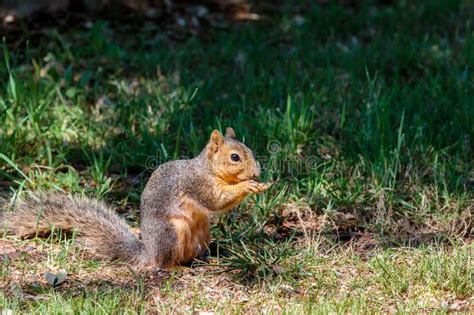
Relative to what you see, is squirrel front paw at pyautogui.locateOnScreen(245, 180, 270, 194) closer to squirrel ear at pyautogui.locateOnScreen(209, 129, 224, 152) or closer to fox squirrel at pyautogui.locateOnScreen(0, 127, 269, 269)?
fox squirrel at pyautogui.locateOnScreen(0, 127, 269, 269)

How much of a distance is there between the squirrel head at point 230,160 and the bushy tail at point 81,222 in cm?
52

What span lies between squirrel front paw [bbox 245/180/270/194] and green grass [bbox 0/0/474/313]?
12.5 inches

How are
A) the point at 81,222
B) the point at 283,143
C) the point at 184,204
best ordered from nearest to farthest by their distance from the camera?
the point at 184,204 < the point at 81,222 < the point at 283,143

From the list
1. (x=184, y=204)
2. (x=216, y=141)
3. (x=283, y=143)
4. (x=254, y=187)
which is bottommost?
(x=283, y=143)

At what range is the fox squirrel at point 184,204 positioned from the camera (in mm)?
4020

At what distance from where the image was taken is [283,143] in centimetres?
523

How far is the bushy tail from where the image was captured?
4.19m

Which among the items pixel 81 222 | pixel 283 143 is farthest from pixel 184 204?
pixel 283 143

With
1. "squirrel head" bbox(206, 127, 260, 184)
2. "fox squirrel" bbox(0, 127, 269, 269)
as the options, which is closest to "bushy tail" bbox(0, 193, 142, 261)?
"fox squirrel" bbox(0, 127, 269, 269)

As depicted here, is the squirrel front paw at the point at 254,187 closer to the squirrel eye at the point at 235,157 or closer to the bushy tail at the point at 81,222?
the squirrel eye at the point at 235,157

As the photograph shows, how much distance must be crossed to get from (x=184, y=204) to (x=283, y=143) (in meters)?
1.29

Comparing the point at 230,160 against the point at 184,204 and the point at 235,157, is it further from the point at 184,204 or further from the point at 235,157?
the point at 184,204

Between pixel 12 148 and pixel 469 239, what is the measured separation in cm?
250

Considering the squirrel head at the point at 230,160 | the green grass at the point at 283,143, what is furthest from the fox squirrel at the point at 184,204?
the green grass at the point at 283,143
